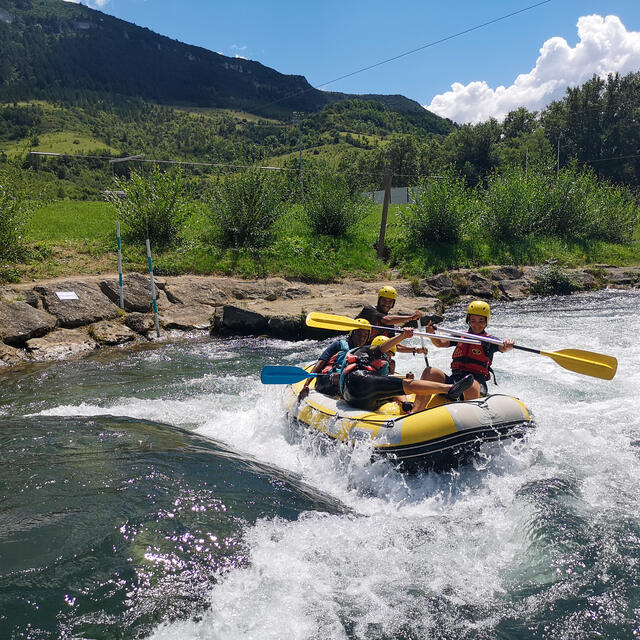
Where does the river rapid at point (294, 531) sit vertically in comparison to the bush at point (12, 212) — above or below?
below

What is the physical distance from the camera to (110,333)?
33.0 ft

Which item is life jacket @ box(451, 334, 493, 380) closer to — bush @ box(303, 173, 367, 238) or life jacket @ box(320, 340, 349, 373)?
life jacket @ box(320, 340, 349, 373)

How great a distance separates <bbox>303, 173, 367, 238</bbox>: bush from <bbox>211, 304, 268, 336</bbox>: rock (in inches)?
279

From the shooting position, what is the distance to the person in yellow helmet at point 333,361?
19.1ft

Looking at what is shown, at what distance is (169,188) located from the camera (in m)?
14.8

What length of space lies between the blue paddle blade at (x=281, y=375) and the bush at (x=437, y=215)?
A: 1242 cm

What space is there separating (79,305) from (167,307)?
1.80 meters

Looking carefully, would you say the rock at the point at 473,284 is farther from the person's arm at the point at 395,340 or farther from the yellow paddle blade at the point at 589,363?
the person's arm at the point at 395,340

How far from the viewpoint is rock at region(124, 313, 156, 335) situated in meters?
10.6

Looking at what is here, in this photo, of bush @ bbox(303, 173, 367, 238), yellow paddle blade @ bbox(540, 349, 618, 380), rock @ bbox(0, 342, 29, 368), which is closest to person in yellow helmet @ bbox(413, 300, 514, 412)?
yellow paddle blade @ bbox(540, 349, 618, 380)

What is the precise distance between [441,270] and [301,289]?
203 inches

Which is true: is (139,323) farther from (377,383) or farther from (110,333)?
(377,383)

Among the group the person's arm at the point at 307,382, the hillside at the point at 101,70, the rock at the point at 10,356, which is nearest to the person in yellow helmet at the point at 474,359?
the person's arm at the point at 307,382

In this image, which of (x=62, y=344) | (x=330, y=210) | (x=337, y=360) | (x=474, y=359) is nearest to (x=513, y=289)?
(x=330, y=210)
